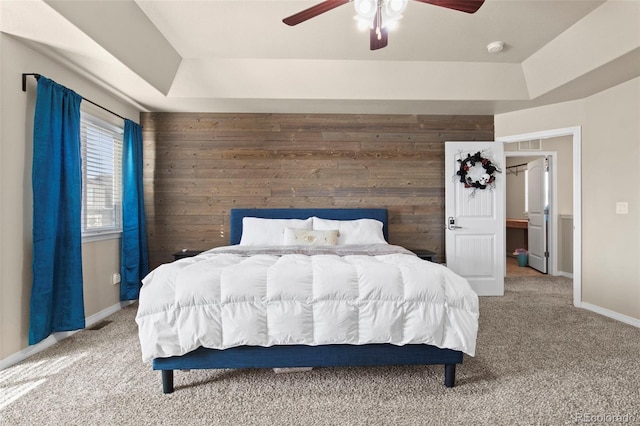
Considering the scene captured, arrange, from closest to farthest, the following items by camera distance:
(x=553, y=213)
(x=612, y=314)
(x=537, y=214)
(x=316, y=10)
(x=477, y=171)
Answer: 1. (x=316, y=10)
2. (x=612, y=314)
3. (x=477, y=171)
4. (x=553, y=213)
5. (x=537, y=214)

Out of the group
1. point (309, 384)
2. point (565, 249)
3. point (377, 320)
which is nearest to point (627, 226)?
point (565, 249)

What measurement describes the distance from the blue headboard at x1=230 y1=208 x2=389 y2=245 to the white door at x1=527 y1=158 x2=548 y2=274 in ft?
10.8

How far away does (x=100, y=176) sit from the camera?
338 centimetres

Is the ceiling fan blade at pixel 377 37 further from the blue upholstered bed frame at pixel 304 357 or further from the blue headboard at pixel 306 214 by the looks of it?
the blue headboard at pixel 306 214

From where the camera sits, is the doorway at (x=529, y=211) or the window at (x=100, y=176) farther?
the doorway at (x=529, y=211)

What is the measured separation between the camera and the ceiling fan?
70.9 inches

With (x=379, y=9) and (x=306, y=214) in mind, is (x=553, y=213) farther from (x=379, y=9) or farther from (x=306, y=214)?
(x=379, y=9)

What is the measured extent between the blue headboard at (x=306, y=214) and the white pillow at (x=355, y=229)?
164 millimetres

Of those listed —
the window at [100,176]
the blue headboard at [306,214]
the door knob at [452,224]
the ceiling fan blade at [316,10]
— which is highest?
the ceiling fan blade at [316,10]

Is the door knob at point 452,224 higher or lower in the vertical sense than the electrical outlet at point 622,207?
lower

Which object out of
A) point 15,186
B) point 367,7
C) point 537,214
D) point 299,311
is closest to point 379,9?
point 367,7

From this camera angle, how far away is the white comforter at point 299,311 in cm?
176

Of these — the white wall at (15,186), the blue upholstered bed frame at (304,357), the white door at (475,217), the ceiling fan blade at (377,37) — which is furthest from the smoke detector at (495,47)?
the white wall at (15,186)

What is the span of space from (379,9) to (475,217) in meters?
3.06
